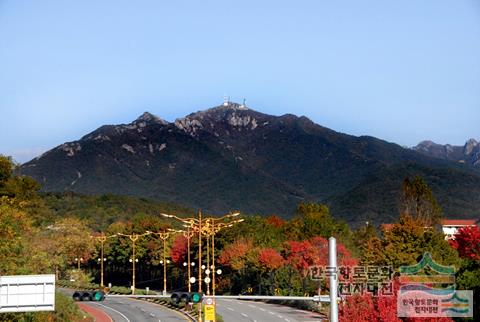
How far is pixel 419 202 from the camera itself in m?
93.4

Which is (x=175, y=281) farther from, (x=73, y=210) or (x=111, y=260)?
(x=73, y=210)

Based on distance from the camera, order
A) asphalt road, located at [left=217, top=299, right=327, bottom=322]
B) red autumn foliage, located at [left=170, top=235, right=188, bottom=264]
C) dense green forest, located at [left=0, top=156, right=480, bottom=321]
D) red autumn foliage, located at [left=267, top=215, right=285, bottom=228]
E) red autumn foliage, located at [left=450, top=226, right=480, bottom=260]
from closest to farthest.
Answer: dense green forest, located at [left=0, top=156, right=480, bottom=321] < asphalt road, located at [left=217, top=299, right=327, bottom=322] < red autumn foliage, located at [left=450, top=226, right=480, bottom=260] < red autumn foliage, located at [left=170, top=235, right=188, bottom=264] < red autumn foliage, located at [left=267, top=215, right=285, bottom=228]

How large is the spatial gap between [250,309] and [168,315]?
337 inches

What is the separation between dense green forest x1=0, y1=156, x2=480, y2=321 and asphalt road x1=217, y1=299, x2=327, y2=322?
2655mm

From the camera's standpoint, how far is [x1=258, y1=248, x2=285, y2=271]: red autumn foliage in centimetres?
7850

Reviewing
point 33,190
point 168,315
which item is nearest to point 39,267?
point 168,315

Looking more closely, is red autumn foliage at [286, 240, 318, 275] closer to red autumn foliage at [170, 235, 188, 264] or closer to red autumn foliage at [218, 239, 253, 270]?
red autumn foliage at [218, 239, 253, 270]

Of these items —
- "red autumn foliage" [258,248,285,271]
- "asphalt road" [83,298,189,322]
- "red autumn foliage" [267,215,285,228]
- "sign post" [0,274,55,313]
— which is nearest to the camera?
"sign post" [0,274,55,313]

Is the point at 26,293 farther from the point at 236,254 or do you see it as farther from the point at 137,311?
the point at 236,254

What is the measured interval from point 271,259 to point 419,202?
77.3 ft

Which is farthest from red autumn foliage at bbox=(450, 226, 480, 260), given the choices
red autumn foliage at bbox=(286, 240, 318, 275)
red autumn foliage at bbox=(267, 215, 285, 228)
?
red autumn foliage at bbox=(267, 215, 285, 228)

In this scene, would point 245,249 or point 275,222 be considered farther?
point 275,222

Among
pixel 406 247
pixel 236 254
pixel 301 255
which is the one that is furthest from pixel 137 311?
pixel 406 247

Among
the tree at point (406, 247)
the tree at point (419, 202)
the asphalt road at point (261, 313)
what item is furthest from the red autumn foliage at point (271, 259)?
the tree at point (419, 202)
